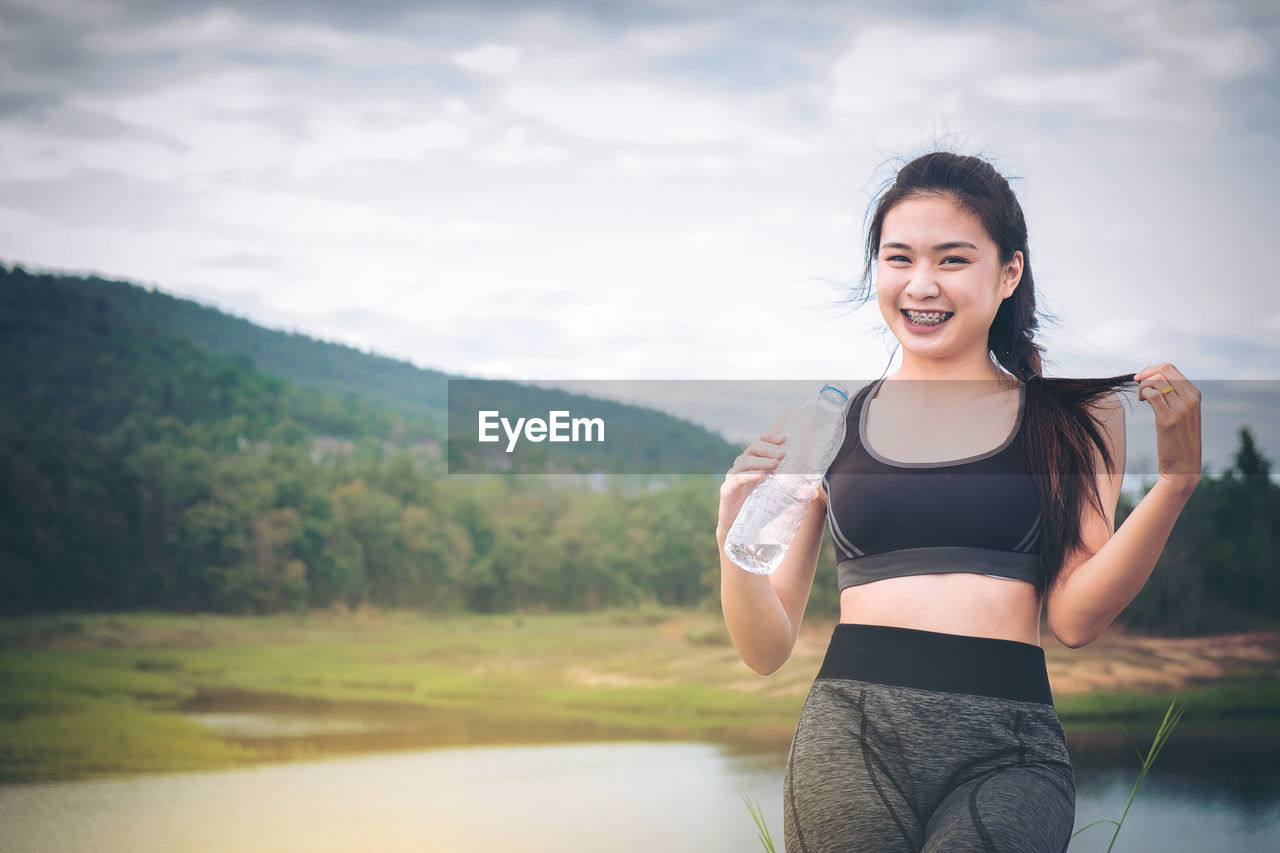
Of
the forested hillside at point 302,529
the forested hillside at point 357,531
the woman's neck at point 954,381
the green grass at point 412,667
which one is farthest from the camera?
the forested hillside at point 302,529

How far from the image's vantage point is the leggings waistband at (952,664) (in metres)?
0.93

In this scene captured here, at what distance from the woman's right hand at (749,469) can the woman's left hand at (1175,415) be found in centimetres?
32

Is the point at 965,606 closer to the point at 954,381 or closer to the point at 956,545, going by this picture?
the point at 956,545

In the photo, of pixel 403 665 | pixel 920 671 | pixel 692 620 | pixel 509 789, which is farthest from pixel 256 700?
pixel 920 671

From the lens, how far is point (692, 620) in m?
9.54

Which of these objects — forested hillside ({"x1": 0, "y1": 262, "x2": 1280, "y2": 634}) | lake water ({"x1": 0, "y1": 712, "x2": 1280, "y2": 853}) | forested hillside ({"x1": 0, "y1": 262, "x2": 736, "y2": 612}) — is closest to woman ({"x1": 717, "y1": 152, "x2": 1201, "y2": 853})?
lake water ({"x1": 0, "y1": 712, "x2": 1280, "y2": 853})

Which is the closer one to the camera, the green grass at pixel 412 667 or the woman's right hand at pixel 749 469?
the woman's right hand at pixel 749 469

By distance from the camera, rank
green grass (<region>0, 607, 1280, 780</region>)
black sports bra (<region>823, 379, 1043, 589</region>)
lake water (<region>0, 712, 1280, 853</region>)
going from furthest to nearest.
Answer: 1. green grass (<region>0, 607, 1280, 780</region>)
2. lake water (<region>0, 712, 1280, 853</region>)
3. black sports bra (<region>823, 379, 1043, 589</region>)

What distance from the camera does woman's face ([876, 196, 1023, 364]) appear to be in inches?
40.3

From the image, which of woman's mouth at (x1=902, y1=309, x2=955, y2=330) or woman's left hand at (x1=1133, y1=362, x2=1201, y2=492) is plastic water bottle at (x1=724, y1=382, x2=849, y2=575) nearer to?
woman's mouth at (x1=902, y1=309, x2=955, y2=330)

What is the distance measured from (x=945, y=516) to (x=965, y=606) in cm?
9

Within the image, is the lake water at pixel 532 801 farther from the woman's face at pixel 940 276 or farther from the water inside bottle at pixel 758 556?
the woman's face at pixel 940 276

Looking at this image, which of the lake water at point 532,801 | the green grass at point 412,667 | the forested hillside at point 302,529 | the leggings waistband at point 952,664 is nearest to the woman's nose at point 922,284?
the leggings waistband at point 952,664

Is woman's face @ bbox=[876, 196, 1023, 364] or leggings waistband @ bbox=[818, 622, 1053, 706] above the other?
woman's face @ bbox=[876, 196, 1023, 364]
